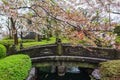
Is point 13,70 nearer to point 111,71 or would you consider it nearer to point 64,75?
point 111,71

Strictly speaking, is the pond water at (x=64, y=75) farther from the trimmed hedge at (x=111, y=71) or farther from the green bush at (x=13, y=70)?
the trimmed hedge at (x=111, y=71)

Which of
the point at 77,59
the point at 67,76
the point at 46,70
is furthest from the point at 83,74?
the point at 77,59

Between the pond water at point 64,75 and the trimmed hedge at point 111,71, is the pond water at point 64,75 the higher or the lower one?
the lower one

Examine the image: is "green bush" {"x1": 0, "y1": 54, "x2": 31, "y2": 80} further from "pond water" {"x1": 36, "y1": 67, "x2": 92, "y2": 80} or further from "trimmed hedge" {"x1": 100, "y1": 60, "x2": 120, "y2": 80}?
"pond water" {"x1": 36, "y1": 67, "x2": 92, "y2": 80}

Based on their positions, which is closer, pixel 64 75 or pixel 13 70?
pixel 13 70

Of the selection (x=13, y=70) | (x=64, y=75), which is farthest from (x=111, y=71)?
(x=64, y=75)

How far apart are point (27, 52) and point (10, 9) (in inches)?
372

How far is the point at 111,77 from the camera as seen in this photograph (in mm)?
9617

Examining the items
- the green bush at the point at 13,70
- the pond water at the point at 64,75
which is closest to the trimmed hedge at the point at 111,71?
the green bush at the point at 13,70

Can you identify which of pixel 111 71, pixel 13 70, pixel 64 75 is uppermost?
pixel 111 71

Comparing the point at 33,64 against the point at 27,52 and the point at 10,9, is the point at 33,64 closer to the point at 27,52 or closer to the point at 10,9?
the point at 27,52

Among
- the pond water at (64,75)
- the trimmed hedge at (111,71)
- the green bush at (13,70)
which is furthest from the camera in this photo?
the pond water at (64,75)

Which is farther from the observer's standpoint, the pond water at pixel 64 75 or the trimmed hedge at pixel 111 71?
the pond water at pixel 64 75

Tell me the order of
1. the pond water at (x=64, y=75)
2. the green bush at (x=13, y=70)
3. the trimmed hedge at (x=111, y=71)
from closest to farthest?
the trimmed hedge at (x=111, y=71), the green bush at (x=13, y=70), the pond water at (x=64, y=75)
